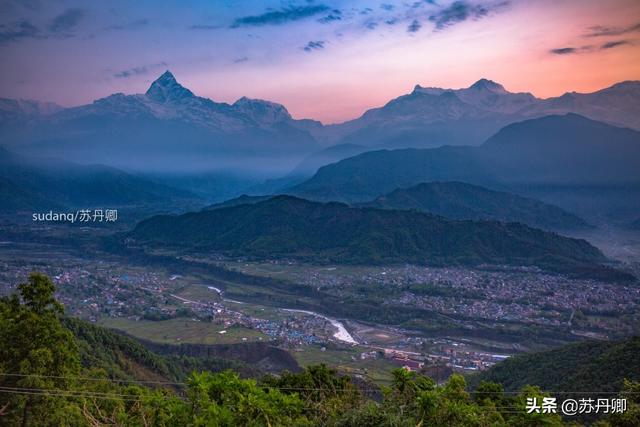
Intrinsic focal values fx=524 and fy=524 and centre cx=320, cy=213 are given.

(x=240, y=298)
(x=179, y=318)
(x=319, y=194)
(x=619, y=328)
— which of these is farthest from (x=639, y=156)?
(x=179, y=318)

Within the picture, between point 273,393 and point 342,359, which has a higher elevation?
point 273,393

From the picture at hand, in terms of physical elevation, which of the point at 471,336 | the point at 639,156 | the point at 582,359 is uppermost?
the point at 639,156

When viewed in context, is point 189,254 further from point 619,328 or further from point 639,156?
point 639,156

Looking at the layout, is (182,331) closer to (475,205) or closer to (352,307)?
(352,307)

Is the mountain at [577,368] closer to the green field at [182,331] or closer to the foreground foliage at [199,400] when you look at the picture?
the foreground foliage at [199,400]

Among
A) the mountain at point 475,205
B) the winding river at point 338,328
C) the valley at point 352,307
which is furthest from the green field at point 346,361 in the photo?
the mountain at point 475,205

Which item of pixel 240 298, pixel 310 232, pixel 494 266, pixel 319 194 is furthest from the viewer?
pixel 319 194

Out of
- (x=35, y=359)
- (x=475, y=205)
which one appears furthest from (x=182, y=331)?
(x=475, y=205)
